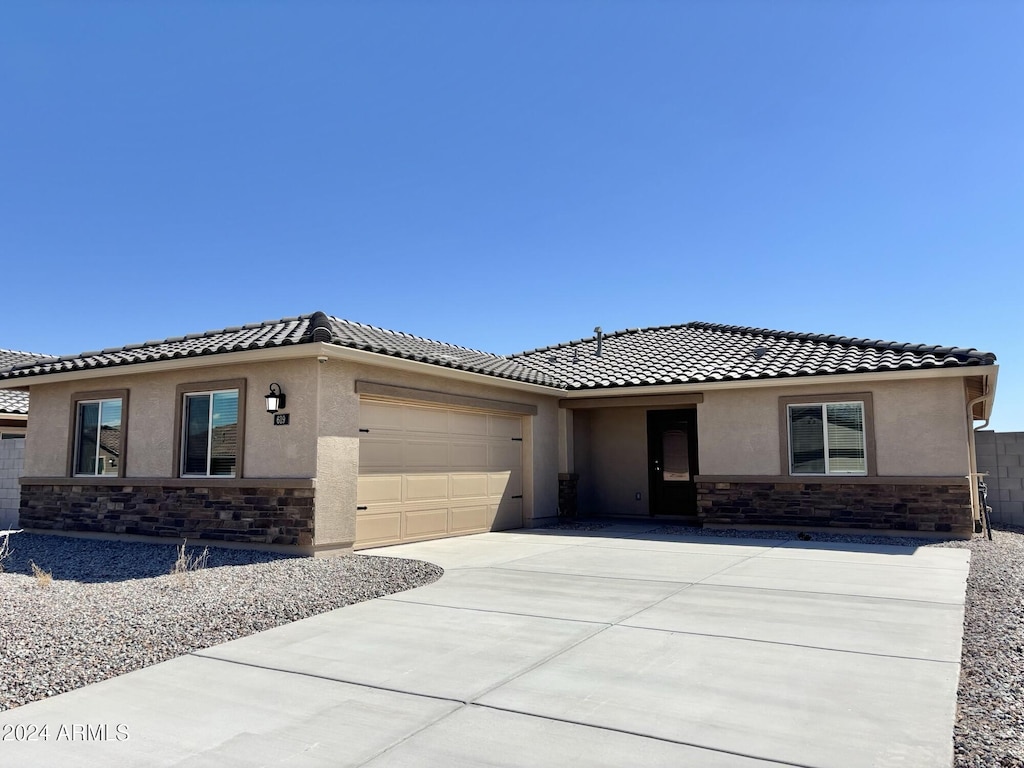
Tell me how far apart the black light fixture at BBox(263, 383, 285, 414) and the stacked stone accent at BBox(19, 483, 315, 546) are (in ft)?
3.81

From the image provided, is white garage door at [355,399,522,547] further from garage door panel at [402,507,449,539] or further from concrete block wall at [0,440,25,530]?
concrete block wall at [0,440,25,530]

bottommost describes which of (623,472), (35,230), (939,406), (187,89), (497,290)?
(623,472)

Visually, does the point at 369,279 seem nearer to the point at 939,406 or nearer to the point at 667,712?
the point at 939,406

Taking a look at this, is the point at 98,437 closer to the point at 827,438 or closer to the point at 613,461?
the point at 613,461

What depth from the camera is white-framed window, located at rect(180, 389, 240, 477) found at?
1127cm

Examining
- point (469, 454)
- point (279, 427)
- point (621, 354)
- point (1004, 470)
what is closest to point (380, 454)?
point (279, 427)

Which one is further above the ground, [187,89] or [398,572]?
[187,89]

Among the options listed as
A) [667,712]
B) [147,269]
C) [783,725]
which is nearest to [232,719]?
[667,712]

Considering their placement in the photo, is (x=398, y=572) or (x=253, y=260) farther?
(x=253, y=260)

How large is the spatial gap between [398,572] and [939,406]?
9.66m

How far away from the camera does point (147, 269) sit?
19516 mm

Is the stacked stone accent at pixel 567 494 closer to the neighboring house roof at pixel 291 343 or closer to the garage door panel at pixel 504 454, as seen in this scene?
the garage door panel at pixel 504 454

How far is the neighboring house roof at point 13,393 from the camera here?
1938 centimetres

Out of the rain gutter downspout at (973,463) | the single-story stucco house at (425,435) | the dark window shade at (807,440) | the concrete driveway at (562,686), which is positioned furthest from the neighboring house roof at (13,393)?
the rain gutter downspout at (973,463)
